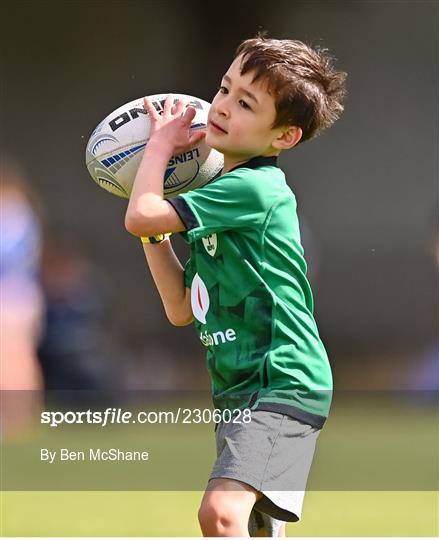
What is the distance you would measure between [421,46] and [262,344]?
7276mm

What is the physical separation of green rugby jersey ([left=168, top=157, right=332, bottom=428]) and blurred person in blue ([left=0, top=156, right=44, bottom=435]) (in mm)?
6077

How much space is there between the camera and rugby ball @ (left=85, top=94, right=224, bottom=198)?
3.01 m

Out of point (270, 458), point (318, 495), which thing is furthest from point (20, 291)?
point (270, 458)

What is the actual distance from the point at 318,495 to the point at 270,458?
2.66m

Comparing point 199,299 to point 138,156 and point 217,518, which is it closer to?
point 138,156

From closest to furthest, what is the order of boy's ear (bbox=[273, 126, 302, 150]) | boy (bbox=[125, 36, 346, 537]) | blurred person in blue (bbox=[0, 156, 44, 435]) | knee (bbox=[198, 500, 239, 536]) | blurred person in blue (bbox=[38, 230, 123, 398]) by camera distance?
1. knee (bbox=[198, 500, 239, 536])
2. boy (bbox=[125, 36, 346, 537])
3. boy's ear (bbox=[273, 126, 302, 150])
4. blurred person in blue (bbox=[0, 156, 44, 435])
5. blurred person in blue (bbox=[38, 230, 123, 398])

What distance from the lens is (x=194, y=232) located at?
269 centimetres

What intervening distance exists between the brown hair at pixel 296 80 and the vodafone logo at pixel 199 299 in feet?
1.53

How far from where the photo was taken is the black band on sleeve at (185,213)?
2.70m

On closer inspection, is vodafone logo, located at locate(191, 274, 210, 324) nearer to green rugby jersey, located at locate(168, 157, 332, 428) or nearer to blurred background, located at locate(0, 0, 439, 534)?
green rugby jersey, located at locate(168, 157, 332, 428)

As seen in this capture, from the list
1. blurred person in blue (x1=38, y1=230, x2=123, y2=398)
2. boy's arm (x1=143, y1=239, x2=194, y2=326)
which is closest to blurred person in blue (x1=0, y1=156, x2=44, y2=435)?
blurred person in blue (x1=38, y1=230, x2=123, y2=398)

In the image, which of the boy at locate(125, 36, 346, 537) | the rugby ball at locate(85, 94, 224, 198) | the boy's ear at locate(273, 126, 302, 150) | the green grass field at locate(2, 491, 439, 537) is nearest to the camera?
the boy at locate(125, 36, 346, 537)

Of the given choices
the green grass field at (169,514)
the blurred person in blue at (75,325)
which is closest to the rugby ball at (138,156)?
the green grass field at (169,514)

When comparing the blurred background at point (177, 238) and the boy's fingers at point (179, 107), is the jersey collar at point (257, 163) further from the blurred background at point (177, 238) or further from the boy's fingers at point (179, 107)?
the blurred background at point (177, 238)
